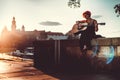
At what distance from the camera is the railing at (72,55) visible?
12231mm

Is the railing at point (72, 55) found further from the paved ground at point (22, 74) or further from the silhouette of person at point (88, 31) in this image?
the silhouette of person at point (88, 31)

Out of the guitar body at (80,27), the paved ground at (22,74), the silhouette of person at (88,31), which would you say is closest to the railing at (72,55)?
the paved ground at (22,74)

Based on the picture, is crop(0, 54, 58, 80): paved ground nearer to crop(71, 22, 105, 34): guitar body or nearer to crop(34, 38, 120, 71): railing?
crop(34, 38, 120, 71): railing

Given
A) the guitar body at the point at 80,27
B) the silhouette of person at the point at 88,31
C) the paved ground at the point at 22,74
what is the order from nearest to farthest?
the silhouette of person at the point at 88,31
the guitar body at the point at 80,27
the paved ground at the point at 22,74

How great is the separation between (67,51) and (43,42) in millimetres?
2029

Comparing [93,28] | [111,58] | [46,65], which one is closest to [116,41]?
[111,58]

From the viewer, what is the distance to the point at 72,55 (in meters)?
14.0

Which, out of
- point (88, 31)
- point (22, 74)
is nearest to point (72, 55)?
point (22, 74)

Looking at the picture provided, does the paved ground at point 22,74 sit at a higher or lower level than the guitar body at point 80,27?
lower

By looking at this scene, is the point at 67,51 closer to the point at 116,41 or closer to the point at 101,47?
the point at 101,47

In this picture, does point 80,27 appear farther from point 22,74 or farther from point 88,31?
point 22,74

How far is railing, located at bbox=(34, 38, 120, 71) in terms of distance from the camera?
1223 cm

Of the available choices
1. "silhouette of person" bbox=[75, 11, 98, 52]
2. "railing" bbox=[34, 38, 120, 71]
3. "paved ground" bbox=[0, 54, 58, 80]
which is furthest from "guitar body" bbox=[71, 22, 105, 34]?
"railing" bbox=[34, 38, 120, 71]

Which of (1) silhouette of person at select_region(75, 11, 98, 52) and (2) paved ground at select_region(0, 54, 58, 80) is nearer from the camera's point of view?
(1) silhouette of person at select_region(75, 11, 98, 52)
